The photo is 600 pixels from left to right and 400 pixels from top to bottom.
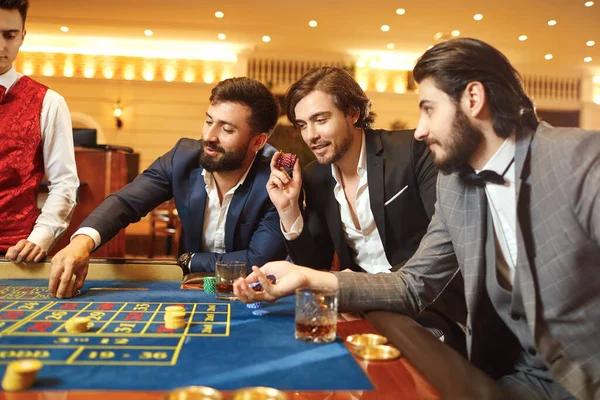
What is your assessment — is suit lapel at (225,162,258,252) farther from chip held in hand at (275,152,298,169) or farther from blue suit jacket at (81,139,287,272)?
chip held in hand at (275,152,298,169)

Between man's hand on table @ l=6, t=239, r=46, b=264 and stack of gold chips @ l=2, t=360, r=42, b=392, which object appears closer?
stack of gold chips @ l=2, t=360, r=42, b=392

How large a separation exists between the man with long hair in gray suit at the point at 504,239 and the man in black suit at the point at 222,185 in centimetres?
86

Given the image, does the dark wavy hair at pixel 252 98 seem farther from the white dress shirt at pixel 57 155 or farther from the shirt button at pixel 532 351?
the shirt button at pixel 532 351

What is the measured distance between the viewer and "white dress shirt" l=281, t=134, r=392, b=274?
93.7 inches

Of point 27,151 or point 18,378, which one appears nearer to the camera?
point 18,378

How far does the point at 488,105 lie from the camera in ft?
4.90

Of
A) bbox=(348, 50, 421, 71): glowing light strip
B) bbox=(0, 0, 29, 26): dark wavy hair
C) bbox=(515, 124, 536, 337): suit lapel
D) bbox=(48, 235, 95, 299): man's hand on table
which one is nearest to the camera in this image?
bbox=(515, 124, 536, 337): suit lapel

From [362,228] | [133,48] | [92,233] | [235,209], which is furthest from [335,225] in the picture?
[133,48]

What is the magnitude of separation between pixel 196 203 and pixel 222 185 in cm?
18

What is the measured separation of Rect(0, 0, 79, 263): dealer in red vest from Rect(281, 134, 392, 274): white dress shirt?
3.89 feet

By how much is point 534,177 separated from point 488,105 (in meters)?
0.26

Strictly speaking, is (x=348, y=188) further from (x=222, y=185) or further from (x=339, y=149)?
(x=222, y=185)

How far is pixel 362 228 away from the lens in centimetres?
239

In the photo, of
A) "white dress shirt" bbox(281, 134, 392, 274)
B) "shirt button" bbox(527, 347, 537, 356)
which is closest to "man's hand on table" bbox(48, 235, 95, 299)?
"white dress shirt" bbox(281, 134, 392, 274)
